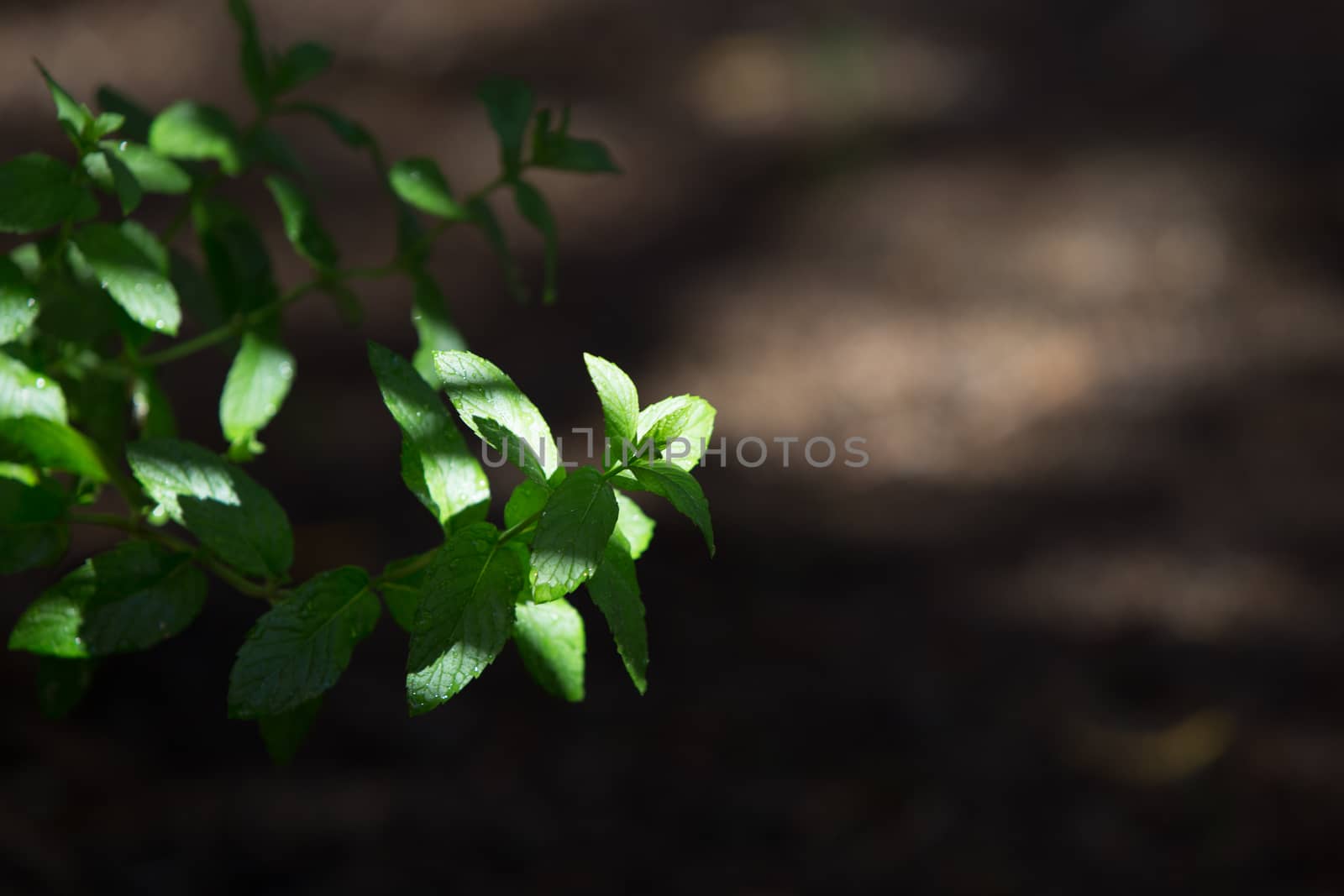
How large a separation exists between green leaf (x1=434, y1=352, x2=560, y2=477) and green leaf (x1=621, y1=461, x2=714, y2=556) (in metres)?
0.05

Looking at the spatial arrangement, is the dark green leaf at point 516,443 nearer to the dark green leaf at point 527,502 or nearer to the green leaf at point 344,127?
the dark green leaf at point 527,502

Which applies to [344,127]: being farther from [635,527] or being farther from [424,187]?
[635,527]

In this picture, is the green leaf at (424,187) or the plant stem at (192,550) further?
the green leaf at (424,187)

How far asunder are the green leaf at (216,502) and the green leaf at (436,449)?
0.11 metres

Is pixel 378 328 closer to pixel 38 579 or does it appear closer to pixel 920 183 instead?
pixel 38 579

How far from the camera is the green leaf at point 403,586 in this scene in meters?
0.77

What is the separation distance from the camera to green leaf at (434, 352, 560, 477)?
27.0 inches

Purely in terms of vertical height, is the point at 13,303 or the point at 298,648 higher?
the point at 13,303

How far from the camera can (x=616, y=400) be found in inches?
28.5

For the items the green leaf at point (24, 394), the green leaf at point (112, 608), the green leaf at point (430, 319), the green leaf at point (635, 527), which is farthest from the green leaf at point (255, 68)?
the green leaf at point (635, 527)

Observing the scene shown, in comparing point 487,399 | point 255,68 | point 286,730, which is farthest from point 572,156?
point 286,730

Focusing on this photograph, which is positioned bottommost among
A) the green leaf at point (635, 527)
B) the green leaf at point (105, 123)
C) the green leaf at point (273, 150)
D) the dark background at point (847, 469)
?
the dark background at point (847, 469)

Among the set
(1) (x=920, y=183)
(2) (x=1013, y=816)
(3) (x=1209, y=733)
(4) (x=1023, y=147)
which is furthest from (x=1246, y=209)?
(2) (x=1013, y=816)

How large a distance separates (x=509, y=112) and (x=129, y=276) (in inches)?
13.2
